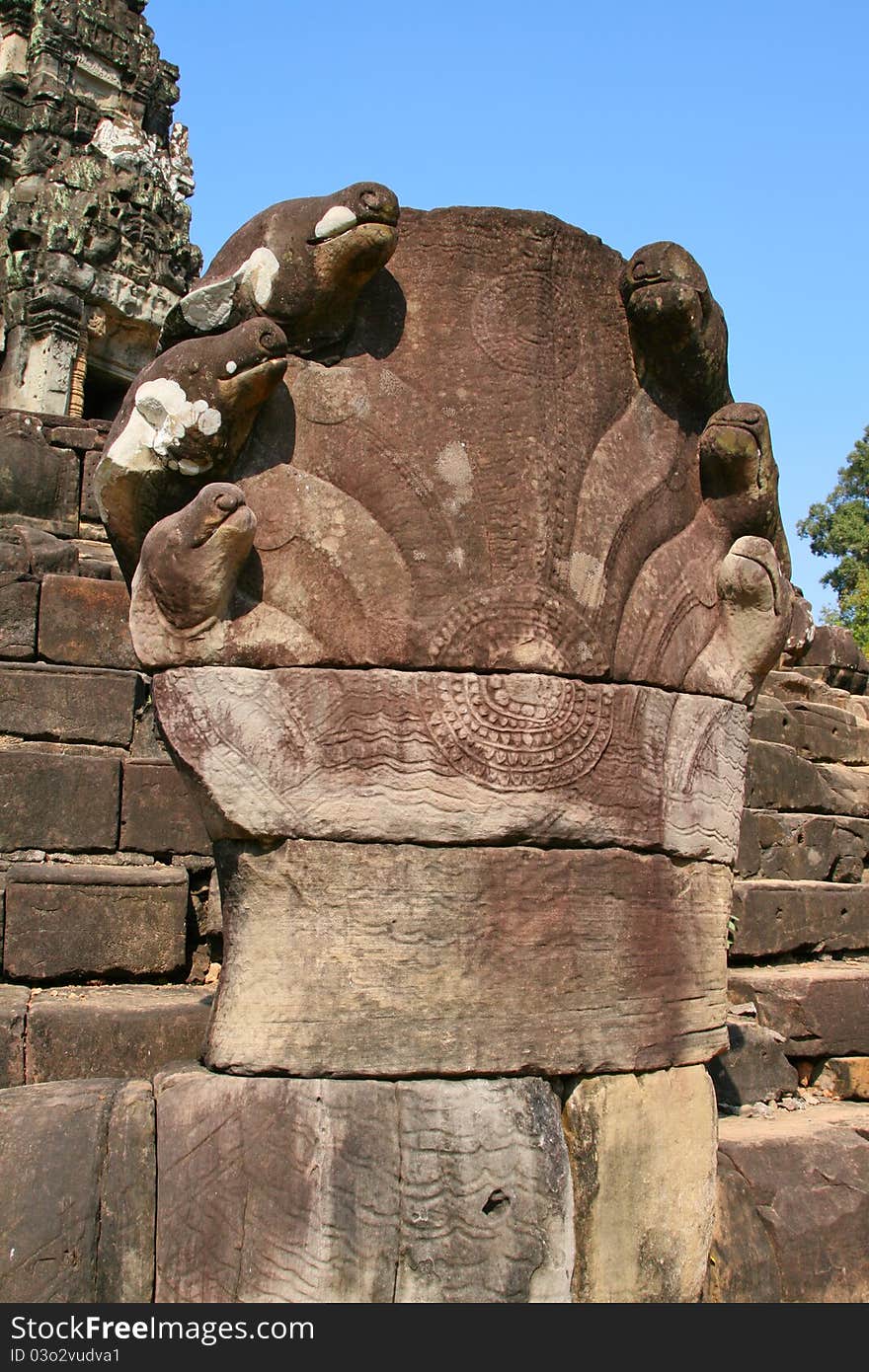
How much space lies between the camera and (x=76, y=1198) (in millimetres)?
2617

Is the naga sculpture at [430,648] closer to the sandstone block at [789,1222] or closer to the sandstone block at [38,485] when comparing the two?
the sandstone block at [789,1222]

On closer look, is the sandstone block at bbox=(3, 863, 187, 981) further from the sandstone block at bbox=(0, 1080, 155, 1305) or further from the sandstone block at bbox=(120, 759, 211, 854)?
the sandstone block at bbox=(0, 1080, 155, 1305)

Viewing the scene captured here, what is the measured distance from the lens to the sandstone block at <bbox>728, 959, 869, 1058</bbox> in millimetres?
5461

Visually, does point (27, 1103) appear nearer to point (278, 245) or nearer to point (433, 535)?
point (433, 535)

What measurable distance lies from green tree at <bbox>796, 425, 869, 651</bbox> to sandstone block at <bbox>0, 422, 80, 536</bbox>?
92.5ft

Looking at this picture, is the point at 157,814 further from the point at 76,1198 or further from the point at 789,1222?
the point at 789,1222

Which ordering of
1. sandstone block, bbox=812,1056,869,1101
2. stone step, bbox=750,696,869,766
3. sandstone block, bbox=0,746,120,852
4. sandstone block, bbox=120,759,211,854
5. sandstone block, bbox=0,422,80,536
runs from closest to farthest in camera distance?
1. sandstone block, bbox=0,746,120,852
2. sandstone block, bbox=120,759,211,854
3. sandstone block, bbox=812,1056,869,1101
4. stone step, bbox=750,696,869,766
5. sandstone block, bbox=0,422,80,536

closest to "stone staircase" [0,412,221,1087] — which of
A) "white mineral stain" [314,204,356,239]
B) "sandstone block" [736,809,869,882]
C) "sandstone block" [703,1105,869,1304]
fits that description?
"sandstone block" [703,1105,869,1304]

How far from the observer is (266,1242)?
265cm

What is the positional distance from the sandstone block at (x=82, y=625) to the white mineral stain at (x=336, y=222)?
376cm

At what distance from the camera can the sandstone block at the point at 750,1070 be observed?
4.48 metres

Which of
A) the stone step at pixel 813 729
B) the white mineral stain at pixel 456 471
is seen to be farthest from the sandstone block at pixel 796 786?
the white mineral stain at pixel 456 471

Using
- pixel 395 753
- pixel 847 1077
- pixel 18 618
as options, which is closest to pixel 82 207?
pixel 18 618

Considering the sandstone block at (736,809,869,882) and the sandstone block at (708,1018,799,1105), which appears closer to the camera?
the sandstone block at (708,1018,799,1105)
